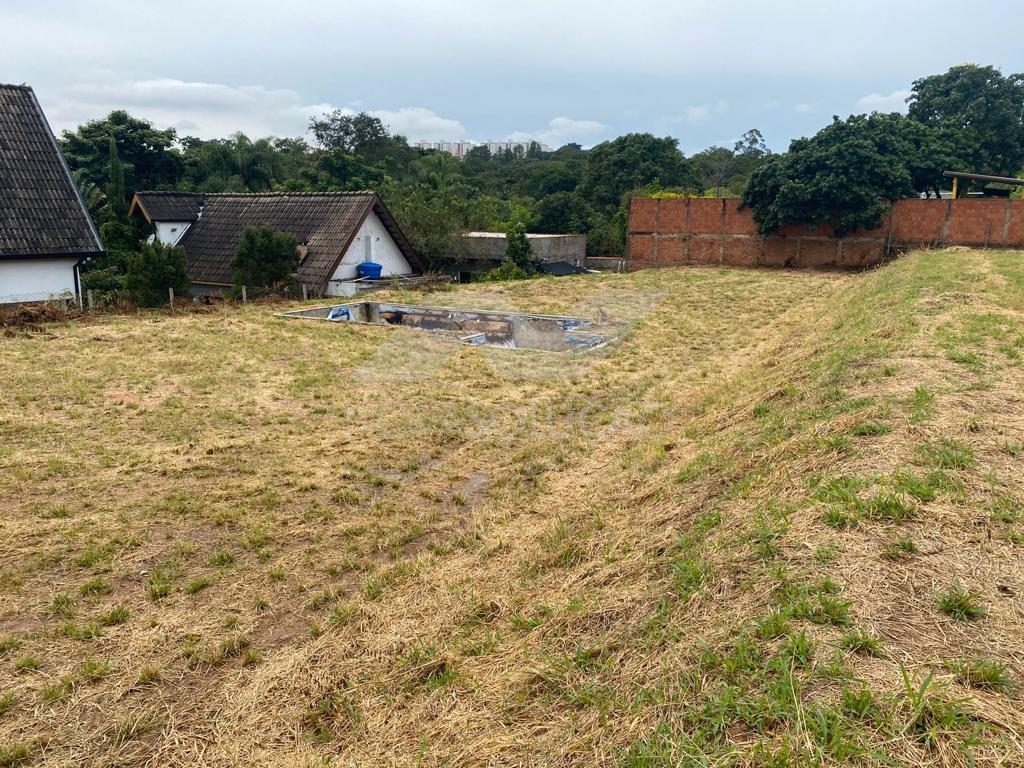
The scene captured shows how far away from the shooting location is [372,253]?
862 inches

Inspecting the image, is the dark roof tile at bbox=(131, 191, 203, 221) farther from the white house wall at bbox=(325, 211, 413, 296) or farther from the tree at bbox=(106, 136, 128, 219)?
the tree at bbox=(106, 136, 128, 219)

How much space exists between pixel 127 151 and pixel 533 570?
3354cm

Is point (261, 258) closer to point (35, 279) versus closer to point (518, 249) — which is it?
point (35, 279)

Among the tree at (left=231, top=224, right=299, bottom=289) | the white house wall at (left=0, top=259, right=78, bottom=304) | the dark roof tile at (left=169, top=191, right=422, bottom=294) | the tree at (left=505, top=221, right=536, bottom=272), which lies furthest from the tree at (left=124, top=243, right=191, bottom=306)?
the tree at (left=505, top=221, right=536, bottom=272)

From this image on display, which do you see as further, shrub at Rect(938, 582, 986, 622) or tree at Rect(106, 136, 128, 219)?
tree at Rect(106, 136, 128, 219)

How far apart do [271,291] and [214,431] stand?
11238 millimetres

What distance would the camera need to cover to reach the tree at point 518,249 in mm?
26031

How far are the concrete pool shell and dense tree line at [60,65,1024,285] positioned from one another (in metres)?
8.15

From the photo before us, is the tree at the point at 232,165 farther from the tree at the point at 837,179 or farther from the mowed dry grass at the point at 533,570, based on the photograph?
the mowed dry grass at the point at 533,570

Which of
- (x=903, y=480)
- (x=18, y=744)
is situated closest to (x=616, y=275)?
(x=903, y=480)

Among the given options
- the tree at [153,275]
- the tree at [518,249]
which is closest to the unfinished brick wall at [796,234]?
the tree at [518,249]

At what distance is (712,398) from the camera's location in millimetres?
8156

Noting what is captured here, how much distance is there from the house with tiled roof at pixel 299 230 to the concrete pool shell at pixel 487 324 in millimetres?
4082

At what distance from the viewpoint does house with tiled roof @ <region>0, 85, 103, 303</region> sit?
1331 centimetres
